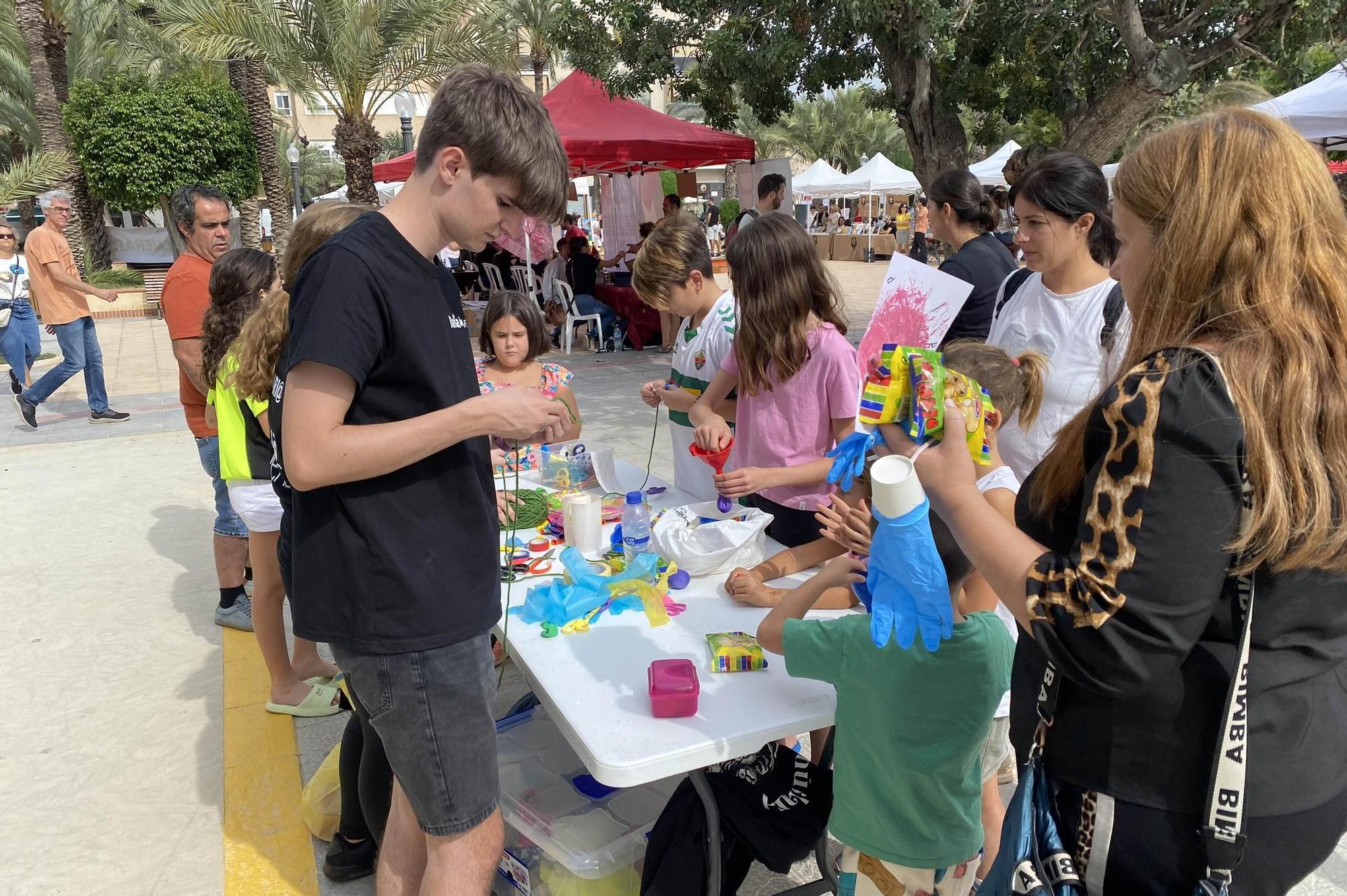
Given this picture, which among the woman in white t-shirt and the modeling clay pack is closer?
the modeling clay pack

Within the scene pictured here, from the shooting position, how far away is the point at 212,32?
13.3 meters

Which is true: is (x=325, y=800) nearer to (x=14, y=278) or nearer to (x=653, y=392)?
(x=653, y=392)

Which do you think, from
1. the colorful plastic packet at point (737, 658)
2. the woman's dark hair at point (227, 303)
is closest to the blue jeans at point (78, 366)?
the woman's dark hair at point (227, 303)

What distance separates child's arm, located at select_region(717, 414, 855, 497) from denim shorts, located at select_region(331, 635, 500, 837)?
1026 millimetres

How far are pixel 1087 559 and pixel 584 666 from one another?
3.97 feet

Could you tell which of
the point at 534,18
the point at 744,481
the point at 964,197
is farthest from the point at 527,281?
the point at 534,18

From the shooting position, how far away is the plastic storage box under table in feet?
6.69

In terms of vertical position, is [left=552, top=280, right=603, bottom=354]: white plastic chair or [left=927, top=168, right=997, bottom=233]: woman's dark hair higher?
[left=927, top=168, right=997, bottom=233]: woman's dark hair

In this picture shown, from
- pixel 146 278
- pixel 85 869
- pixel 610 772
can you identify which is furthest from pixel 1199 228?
pixel 146 278

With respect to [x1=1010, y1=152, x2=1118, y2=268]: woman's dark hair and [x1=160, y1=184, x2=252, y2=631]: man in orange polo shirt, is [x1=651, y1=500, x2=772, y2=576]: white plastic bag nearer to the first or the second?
[x1=1010, y1=152, x2=1118, y2=268]: woman's dark hair

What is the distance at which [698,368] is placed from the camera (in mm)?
3338

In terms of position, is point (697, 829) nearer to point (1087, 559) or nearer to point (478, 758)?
point (478, 758)

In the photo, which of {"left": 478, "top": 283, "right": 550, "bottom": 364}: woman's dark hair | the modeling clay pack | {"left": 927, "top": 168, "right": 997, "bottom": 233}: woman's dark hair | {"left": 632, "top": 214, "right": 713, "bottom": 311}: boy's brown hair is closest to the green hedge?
{"left": 478, "top": 283, "right": 550, "bottom": 364}: woman's dark hair

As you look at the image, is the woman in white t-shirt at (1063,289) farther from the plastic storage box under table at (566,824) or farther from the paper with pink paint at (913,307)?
the plastic storage box under table at (566,824)
